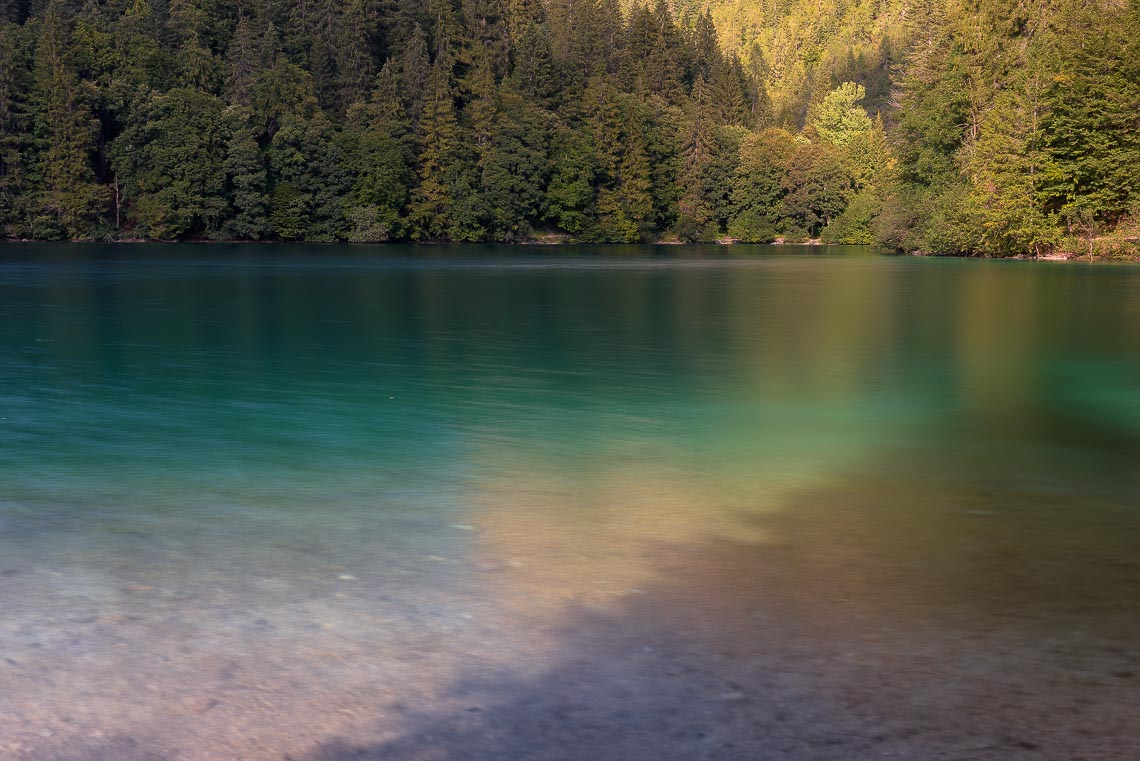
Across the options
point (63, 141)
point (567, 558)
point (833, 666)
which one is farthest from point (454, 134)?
point (833, 666)

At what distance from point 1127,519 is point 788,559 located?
2.85 metres

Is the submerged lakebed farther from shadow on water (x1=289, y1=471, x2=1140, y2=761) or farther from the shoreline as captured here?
the shoreline

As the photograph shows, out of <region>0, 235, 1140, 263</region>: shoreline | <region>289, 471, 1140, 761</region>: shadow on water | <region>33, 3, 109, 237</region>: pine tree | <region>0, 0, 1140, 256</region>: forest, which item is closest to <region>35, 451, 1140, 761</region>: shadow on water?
<region>289, 471, 1140, 761</region>: shadow on water

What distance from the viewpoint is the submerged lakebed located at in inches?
186

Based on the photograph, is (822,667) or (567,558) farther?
(567,558)

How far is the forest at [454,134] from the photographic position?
67.1 metres

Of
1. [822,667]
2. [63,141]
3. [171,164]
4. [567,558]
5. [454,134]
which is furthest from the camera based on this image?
[454,134]

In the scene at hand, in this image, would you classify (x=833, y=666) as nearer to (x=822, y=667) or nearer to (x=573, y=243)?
(x=822, y=667)

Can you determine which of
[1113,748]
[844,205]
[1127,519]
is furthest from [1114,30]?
[1113,748]

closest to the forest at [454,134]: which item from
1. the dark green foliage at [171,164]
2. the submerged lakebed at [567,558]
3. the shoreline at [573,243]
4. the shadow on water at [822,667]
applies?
the dark green foliage at [171,164]

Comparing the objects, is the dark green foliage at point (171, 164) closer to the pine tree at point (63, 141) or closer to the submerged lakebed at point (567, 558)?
the pine tree at point (63, 141)

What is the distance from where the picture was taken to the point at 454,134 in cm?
9481

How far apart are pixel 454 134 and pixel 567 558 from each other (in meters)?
90.7

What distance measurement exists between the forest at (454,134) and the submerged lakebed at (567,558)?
5070 centimetres
